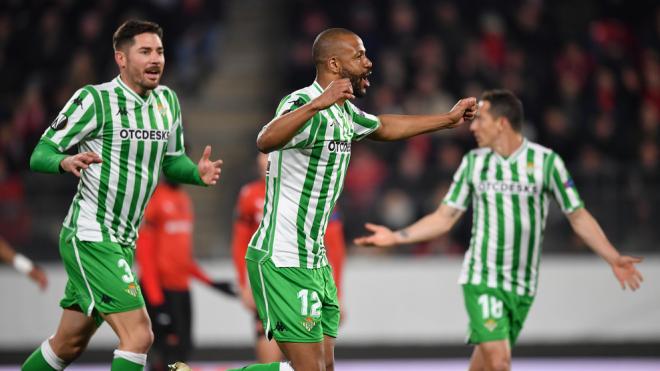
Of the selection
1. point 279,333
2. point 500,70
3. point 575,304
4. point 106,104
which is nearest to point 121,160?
point 106,104

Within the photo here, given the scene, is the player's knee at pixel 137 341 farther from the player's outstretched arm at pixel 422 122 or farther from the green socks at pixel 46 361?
the player's outstretched arm at pixel 422 122

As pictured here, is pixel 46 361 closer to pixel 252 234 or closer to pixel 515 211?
pixel 252 234

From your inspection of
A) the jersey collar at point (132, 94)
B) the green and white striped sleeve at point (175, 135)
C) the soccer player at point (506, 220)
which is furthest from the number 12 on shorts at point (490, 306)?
the jersey collar at point (132, 94)

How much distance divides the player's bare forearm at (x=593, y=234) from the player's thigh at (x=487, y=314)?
63 centimetres

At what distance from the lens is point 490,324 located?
21.5ft

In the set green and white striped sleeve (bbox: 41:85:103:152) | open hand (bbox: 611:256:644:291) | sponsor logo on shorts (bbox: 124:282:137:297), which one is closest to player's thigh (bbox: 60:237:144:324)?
sponsor logo on shorts (bbox: 124:282:137:297)

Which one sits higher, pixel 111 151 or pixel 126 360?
pixel 111 151

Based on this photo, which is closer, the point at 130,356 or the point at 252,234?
the point at 130,356

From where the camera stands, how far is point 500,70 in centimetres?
1336

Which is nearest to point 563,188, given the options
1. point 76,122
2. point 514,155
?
point 514,155

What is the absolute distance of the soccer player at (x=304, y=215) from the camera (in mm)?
5270

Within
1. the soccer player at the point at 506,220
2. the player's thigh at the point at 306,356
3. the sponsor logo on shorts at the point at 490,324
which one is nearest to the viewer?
the player's thigh at the point at 306,356

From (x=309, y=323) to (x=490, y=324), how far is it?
5.53 feet

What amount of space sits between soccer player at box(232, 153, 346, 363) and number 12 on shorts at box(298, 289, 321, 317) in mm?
2206
